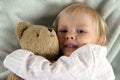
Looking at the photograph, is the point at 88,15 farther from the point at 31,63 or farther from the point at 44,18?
the point at 31,63

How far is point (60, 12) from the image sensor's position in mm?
1322

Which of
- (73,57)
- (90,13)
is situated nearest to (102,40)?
(90,13)

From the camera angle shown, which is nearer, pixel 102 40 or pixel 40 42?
pixel 40 42

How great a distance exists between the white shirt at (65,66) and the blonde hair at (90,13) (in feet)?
0.61

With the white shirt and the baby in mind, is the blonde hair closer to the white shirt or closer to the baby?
the baby

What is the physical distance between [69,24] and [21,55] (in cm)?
25

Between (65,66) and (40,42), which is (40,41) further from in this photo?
(65,66)

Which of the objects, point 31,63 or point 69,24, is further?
point 69,24

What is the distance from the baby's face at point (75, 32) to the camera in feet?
3.85

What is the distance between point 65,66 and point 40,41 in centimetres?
13

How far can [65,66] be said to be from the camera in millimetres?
1037

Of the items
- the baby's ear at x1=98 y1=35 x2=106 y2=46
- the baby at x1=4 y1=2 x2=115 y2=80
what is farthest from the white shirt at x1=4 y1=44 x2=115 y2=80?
the baby's ear at x1=98 y1=35 x2=106 y2=46

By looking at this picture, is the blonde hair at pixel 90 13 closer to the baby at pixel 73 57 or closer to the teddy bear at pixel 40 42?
the baby at pixel 73 57

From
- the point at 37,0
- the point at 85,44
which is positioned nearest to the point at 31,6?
the point at 37,0
